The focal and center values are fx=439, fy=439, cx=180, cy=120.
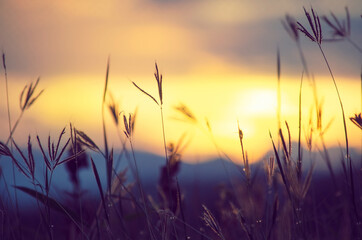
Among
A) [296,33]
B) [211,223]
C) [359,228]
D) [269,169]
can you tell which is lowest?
[359,228]

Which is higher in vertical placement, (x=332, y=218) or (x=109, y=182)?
(x=109, y=182)

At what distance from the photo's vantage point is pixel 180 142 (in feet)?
5.95

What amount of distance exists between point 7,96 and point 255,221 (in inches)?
42.6

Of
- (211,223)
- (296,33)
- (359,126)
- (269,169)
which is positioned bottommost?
(211,223)

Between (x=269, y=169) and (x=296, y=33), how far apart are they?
783 mm

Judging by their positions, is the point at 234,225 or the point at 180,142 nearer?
the point at 180,142

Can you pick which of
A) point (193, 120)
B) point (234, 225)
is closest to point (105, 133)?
point (193, 120)

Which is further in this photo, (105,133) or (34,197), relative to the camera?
(34,197)

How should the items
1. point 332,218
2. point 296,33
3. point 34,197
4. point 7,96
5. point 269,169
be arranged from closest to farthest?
point 269,169 → point 34,197 → point 7,96 → point 296,33 → point 332,218

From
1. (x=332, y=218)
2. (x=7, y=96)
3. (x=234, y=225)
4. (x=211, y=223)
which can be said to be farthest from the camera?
(x=234, y=225)

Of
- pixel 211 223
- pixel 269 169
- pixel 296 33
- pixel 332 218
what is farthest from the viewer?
pixel 332 218

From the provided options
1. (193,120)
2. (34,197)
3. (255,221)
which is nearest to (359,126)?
(255,221)

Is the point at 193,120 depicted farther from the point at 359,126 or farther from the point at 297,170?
the point at 359,126

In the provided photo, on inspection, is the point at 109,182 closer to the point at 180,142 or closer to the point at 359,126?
the point at 180,142
